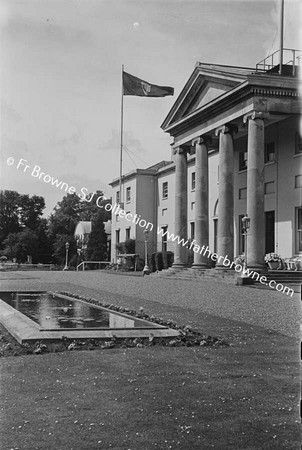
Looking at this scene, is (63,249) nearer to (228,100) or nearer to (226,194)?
(226,194)

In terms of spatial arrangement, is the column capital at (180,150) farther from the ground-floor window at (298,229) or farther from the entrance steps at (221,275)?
the ground-floor window at (298,229)

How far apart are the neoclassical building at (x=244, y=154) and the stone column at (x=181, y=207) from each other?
2.3 inches

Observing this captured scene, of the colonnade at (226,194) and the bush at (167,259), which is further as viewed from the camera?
the bush at (167,259)

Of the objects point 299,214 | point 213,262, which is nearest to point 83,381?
point 299,214

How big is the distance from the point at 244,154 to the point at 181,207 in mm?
4900

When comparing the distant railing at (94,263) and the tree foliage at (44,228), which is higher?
the tree foliage at (44,228)

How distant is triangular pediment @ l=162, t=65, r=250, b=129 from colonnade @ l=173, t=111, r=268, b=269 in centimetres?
176

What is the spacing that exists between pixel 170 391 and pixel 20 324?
4424 millimetres

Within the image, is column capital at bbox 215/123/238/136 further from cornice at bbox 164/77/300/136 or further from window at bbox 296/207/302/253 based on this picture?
window at bbox 296/207/302/253

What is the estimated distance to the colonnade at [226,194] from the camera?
82.4ft

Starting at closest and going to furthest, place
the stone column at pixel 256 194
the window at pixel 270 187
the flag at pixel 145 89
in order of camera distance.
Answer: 1. the flag at pixel 145 89
2. the stone column at pixel 256 194
3. the window at pixel 270 187

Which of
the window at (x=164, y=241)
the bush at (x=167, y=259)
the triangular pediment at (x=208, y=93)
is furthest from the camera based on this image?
the window at (x=164, y=241)

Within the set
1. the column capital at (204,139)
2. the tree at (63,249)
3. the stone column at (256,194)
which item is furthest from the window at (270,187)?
the tree at (63,249)

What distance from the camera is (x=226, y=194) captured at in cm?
2750
